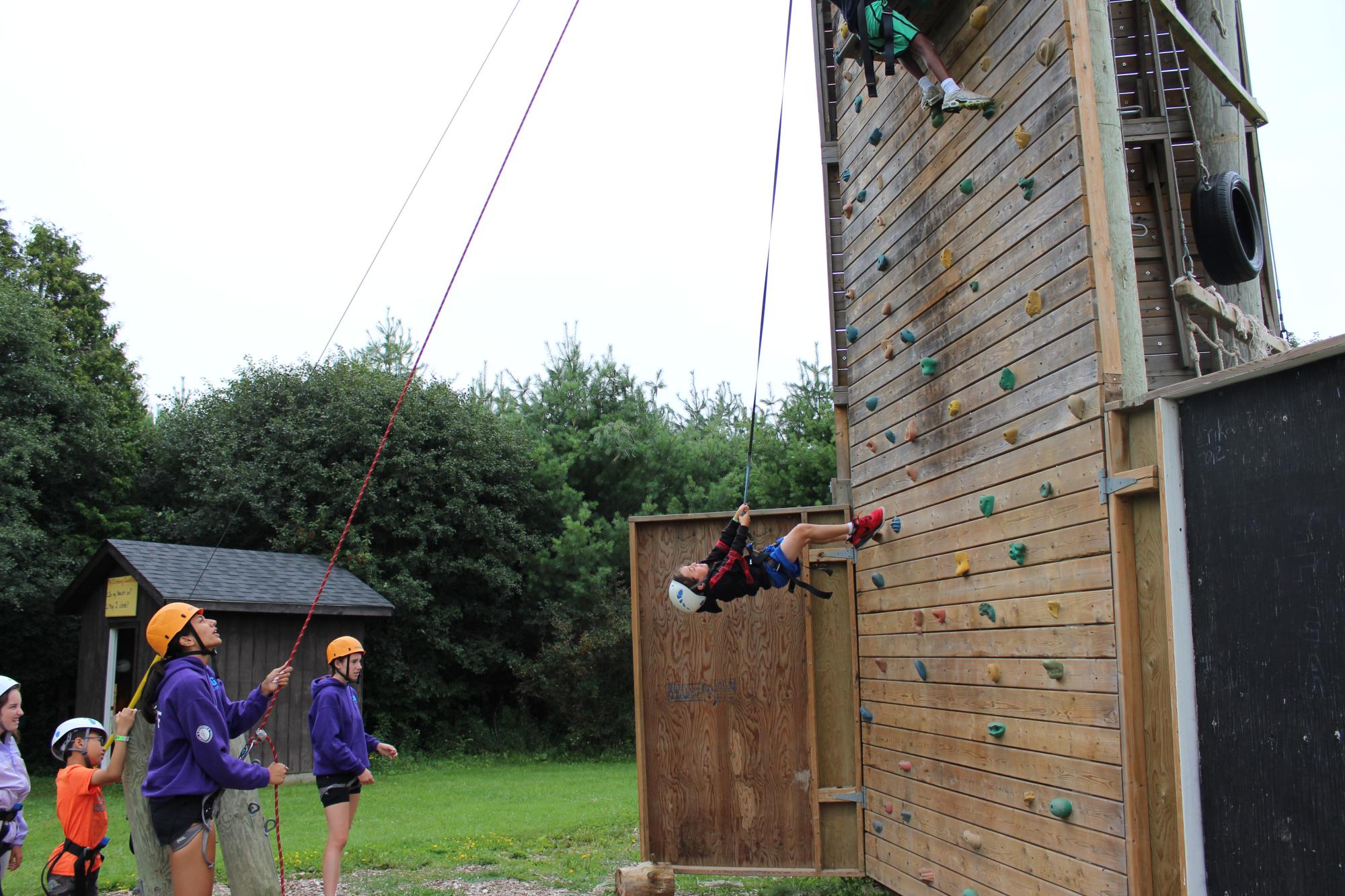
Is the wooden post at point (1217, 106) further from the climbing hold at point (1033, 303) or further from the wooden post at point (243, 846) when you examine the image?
the wooden post at point (243, 846)

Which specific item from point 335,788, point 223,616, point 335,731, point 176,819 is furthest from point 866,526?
point 223,616

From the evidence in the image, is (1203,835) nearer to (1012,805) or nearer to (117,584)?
(1012,805)

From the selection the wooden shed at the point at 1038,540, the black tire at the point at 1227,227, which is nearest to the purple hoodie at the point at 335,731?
the wooden shed at the point at 1038,540

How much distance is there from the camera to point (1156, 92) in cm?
771

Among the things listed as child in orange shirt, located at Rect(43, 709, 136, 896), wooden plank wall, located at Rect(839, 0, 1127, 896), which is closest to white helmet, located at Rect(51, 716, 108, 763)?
child in orange shirt, located at Rect(43, 709, 136, 896)

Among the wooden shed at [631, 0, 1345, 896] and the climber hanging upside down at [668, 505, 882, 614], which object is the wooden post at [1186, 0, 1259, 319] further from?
the climber hanging upside down at [668, 505, 882, 614]

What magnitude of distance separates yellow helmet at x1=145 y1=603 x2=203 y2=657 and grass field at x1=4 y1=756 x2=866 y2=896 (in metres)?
3.11

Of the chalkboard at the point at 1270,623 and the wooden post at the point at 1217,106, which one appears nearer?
the chalkboard at the point at 1270,623

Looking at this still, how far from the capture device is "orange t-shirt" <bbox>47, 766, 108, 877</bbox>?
588cm

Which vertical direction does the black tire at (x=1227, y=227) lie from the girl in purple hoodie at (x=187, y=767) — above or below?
above

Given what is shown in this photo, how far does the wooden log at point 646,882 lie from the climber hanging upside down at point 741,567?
6.09ft

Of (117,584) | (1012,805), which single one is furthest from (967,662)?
(117,584)

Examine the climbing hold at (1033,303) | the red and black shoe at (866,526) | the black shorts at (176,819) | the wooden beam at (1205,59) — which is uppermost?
the wooden beam at (1205,59)

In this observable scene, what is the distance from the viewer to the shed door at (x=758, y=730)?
7.11 metres
